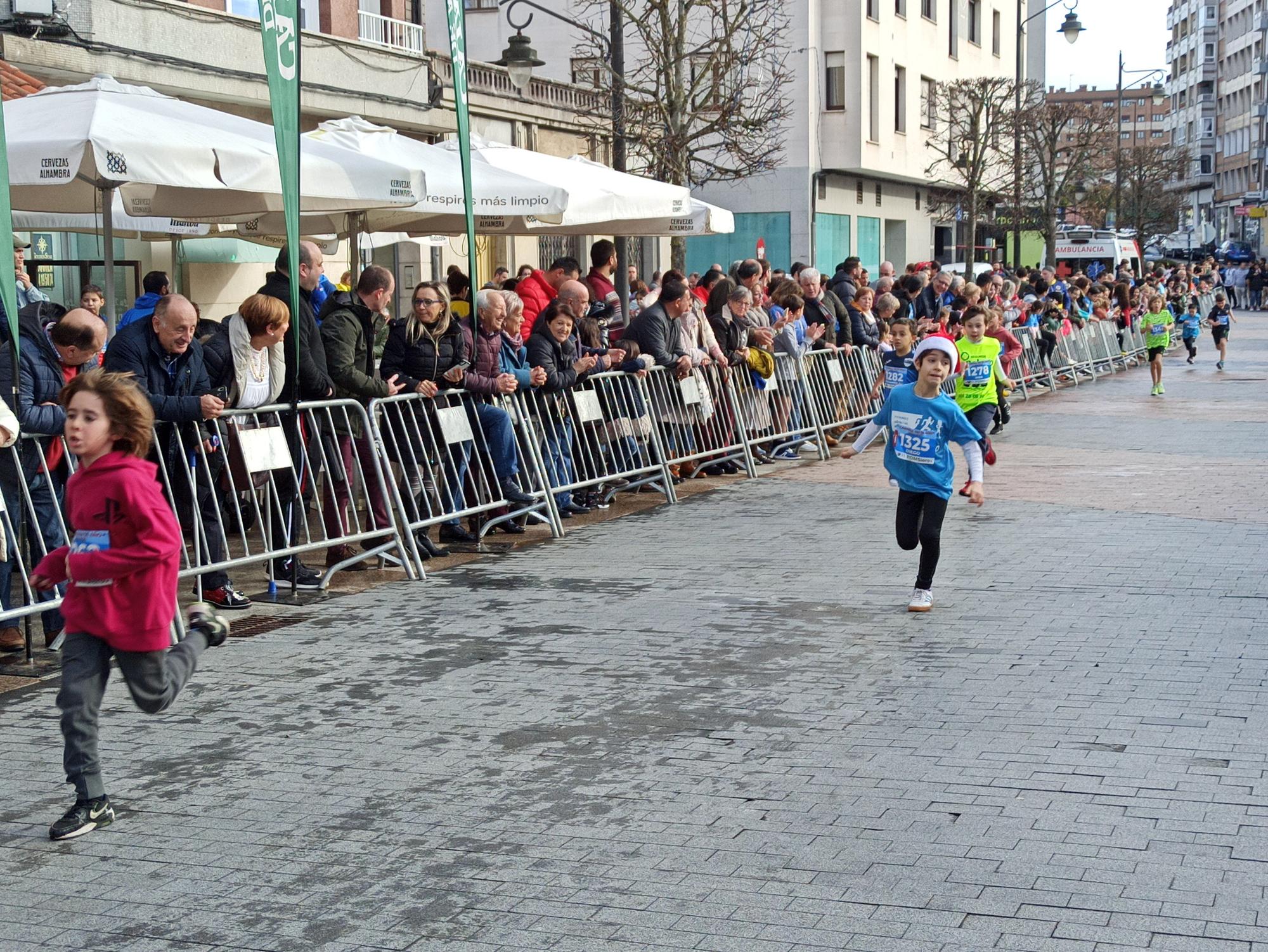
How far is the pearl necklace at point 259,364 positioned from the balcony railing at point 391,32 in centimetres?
1781

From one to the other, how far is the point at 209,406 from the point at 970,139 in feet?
120

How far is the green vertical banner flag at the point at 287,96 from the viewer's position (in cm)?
913

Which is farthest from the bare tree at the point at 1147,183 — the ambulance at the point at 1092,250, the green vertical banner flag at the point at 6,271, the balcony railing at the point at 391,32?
the green vertical banner flag at the point at 6,271

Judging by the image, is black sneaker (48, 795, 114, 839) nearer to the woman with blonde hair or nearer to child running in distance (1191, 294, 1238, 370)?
the woman with blonde hair

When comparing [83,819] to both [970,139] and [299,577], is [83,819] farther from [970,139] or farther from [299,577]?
[970,139]

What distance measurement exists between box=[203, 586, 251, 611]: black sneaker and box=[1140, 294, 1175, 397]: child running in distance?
17.6 metres

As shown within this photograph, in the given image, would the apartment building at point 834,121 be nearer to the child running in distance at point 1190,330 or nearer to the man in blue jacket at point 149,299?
the child running in distance at point 1190,330

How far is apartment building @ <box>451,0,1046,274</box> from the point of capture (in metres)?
42.2

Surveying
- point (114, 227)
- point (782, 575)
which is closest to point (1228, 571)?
point (782, 575)

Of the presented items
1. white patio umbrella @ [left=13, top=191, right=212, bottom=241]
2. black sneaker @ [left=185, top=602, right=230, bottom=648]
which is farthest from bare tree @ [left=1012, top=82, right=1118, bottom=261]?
black sneaker @ [left=185, top=602, right=230, bottom=648]

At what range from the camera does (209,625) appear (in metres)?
5.55

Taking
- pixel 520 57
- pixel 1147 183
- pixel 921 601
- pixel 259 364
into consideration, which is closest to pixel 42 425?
pixel 259 364

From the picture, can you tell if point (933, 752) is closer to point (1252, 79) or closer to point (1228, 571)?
point (1228, 571)

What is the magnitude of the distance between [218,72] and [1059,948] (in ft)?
66.4
